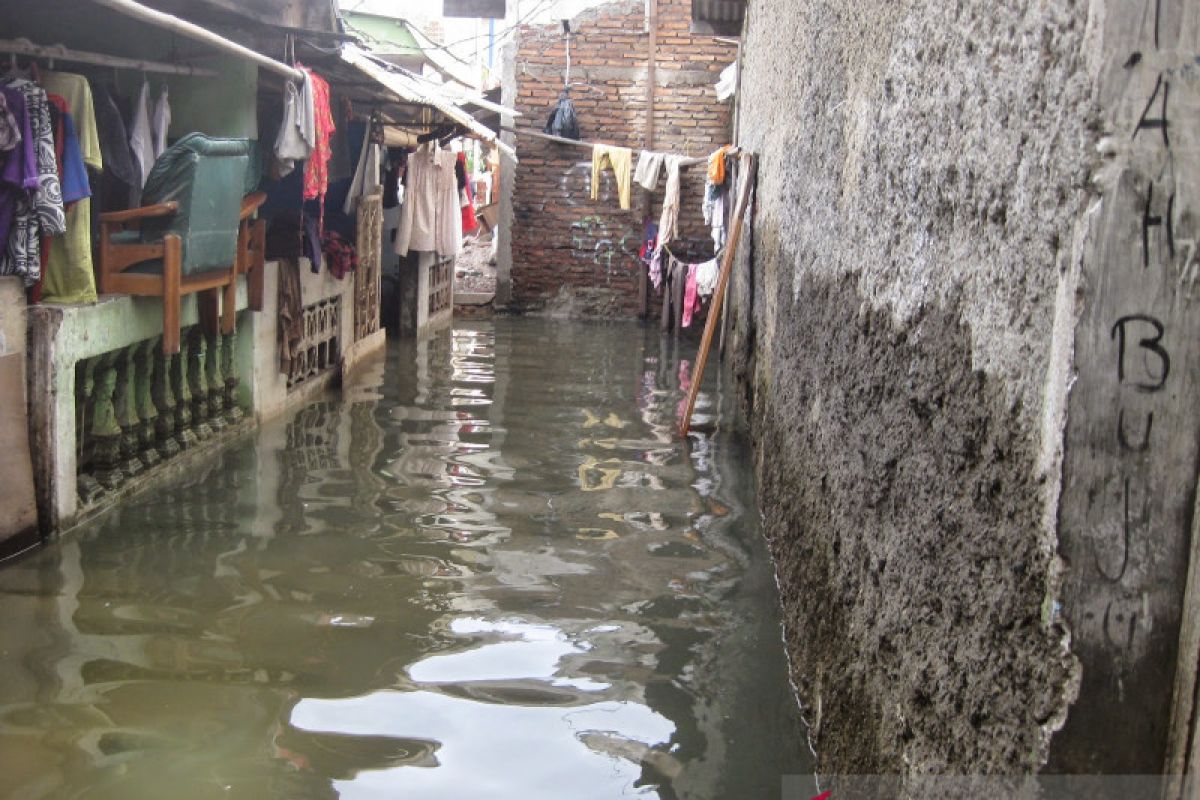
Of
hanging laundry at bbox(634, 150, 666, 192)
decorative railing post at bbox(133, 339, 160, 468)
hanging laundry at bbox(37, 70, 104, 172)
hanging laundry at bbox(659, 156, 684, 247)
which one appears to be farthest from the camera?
hanging laundry at bbox(634, 150, 666, 192)

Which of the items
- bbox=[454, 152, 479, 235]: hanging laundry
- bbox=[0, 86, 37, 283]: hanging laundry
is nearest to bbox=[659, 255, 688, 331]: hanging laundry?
bbox=[454, 152, 479, 235]: hanging laundry

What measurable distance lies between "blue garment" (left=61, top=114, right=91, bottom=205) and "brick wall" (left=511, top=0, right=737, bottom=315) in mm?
11751

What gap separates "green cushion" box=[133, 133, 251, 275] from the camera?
6824 millimetres

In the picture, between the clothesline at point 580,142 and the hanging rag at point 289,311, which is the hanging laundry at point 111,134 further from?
the clothesline at point 580,142

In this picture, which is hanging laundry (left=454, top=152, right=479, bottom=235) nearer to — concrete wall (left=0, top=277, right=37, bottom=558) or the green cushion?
the green cushion

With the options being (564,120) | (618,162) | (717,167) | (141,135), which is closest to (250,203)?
(141,135)

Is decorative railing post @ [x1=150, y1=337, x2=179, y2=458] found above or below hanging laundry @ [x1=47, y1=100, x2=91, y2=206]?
below

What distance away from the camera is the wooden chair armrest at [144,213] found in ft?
21.6

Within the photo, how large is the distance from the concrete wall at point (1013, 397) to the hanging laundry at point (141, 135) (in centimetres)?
474

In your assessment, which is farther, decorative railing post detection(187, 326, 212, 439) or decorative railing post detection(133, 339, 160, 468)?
decorative railing post detection(187, 326, 212, 439)

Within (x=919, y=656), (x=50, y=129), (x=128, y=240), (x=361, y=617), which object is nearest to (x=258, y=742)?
(x=361, y=617)

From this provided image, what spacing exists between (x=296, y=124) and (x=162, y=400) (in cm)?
210

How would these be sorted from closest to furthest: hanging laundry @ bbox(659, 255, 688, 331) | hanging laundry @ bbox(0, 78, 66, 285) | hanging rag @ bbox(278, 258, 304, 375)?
hanging laundry @ bbox(0, 78, 66, 285)
hanging rag @ bbox(278, 258, 304, 375)
hanging laundry @ bbox(659, 255, 688, 331)

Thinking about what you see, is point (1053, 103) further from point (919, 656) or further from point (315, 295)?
point (315, 295)
